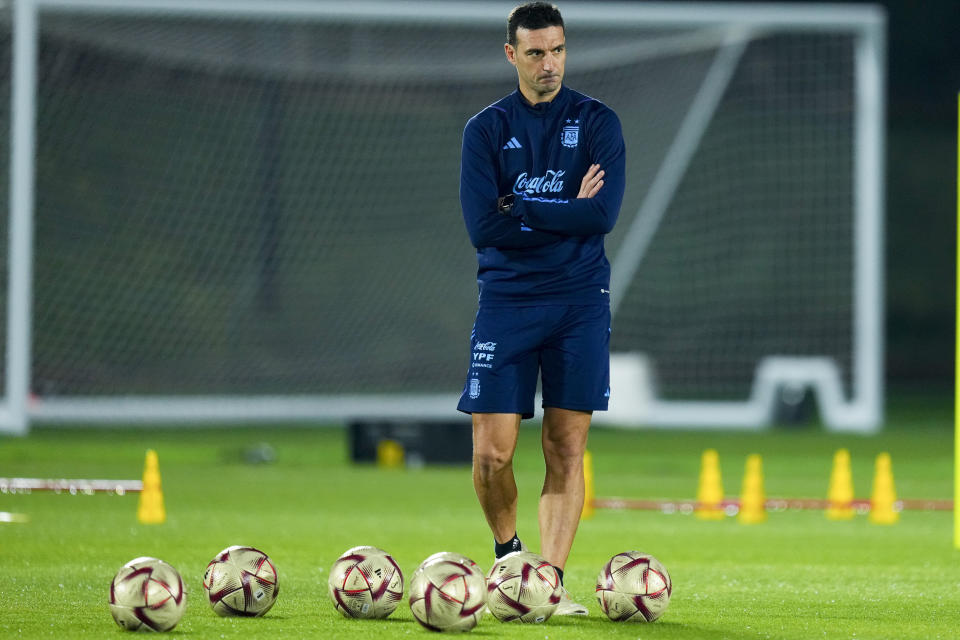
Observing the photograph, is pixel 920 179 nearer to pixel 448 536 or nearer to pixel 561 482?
pixel 448 536

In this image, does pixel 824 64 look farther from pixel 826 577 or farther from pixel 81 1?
pixel 826 577

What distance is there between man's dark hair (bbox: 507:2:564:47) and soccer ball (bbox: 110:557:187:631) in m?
2.34

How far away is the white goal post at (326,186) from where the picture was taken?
1769cm

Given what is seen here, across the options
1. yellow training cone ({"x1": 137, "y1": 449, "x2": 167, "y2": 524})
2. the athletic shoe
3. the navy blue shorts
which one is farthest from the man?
yellow training cone ({"x1": 137, "y1": 449, "x2": 167, "y2": 524})

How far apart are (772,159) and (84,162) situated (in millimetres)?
11948

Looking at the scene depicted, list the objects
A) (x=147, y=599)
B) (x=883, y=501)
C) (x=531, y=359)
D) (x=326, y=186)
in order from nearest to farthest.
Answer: (x=147, y=599), (x=531, y=359), (x=883, y=501), (x=326, y=186)

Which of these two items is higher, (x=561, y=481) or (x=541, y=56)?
(x=541, y=56)

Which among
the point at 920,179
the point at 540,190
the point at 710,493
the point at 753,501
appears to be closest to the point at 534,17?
the point at 540,190

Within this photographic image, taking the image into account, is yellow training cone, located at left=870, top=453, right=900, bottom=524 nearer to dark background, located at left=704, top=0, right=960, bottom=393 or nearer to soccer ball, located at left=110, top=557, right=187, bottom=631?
soccer ball, located at left=110, top=557, right=187, bottom=631

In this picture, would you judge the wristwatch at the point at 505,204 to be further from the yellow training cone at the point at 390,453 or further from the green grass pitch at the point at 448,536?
the yellow training cone at the point at 390,453

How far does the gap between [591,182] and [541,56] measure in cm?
51

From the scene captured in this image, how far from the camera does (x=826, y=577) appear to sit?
715cm

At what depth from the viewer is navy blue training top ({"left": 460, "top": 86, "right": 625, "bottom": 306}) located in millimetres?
5824

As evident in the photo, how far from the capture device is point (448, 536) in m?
9.03
